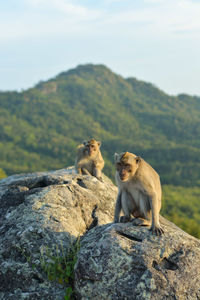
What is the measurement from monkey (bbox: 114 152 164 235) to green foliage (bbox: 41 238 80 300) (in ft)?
5.53

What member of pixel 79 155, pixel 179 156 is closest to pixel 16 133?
pixel 179 156

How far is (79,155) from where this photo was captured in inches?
690

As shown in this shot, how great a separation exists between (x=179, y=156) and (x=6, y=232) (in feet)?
530

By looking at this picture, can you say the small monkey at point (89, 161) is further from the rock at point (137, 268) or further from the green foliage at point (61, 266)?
the rock at point (137, 268)

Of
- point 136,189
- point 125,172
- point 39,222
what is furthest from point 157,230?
point 39,222

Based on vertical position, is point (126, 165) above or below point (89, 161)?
above

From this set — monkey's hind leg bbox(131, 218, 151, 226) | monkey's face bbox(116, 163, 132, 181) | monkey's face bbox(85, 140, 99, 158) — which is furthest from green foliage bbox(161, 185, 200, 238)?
monkey's hind leg bbox(131, 218, 151, 226)

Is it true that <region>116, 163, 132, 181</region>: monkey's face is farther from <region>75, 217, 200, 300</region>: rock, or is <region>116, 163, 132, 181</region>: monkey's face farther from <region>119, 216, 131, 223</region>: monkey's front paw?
<region>75, 217, 200, 300</region>: rock

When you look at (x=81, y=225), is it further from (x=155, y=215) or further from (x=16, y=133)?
(x=16, y=133)

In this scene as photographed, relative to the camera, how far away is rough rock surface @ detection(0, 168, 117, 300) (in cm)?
832

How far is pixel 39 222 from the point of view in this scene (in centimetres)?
920

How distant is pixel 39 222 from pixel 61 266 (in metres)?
1.22

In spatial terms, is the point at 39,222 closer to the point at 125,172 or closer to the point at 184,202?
the point at 125,172

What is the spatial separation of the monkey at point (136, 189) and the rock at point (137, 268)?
3.55 ft
